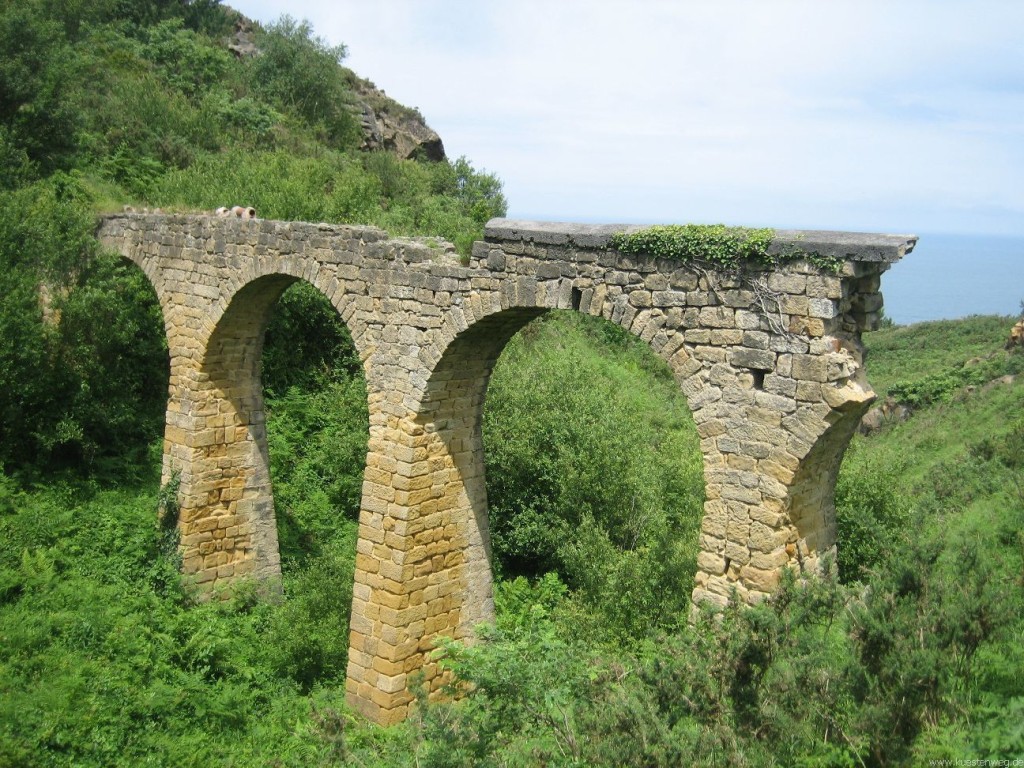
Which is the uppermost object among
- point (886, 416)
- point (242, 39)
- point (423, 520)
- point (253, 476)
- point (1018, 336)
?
point (242, 39)

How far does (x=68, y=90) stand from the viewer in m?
17.9

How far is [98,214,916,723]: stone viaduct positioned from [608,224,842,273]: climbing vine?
0.08 meters

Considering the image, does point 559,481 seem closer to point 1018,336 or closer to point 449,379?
point 449,379

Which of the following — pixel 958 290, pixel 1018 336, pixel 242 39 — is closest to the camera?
pixel 1018 336

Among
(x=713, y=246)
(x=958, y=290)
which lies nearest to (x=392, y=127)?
(x=713, y=246)

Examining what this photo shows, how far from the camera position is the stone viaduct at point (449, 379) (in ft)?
20.7

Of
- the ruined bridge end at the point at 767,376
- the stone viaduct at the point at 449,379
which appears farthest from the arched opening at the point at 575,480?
the ruined bridge end at the point at 767,376

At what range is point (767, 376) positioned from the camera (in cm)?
637

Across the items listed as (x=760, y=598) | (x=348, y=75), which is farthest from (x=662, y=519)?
(x=348, y=75)

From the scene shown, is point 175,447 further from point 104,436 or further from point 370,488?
point 370,488

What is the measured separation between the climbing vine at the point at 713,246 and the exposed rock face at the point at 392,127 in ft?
86.4

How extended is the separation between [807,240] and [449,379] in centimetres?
397

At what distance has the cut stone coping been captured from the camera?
5.85 metres

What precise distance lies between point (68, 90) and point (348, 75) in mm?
19661
